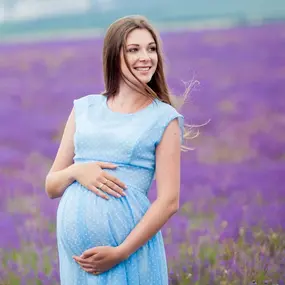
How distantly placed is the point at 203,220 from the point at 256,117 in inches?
32.1

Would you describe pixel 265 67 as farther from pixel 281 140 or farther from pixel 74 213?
pixel 74 213

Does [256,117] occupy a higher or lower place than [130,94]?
lower

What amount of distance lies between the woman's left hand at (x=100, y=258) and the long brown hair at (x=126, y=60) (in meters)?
0.44

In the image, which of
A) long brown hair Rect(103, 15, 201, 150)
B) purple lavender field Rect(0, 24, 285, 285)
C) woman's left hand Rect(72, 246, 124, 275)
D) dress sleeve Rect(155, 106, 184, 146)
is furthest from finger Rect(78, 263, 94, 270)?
purple lavender field Rect(0, 24, 285, 285)

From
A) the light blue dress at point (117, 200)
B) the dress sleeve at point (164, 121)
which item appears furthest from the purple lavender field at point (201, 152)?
the dress sleeve at point (164, 121)

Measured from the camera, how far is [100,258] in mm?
2043

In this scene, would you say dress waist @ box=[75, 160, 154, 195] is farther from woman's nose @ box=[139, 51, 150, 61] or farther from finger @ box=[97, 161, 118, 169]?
woman's nose @ box=[139, 51, 150, 61]

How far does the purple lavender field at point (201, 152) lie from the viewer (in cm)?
357

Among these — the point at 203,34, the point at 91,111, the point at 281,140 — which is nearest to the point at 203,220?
the point at 281,140

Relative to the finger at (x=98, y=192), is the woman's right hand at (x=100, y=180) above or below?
above

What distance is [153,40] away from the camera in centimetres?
216

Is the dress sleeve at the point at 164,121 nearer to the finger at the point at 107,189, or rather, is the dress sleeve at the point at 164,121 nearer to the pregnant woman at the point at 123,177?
the pregnant woman at the point at 123,177

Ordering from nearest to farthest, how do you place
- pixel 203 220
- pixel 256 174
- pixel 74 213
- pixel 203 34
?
1. pixel 74 213
2. pixel 203 220
3. pixel 256 174
4. pixel 203 34

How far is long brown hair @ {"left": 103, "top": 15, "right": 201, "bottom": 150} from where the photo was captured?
2139 millimetres
